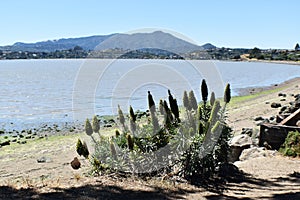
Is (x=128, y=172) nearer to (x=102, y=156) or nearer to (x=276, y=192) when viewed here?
(x=102, y=156)

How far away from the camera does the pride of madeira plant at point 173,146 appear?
24.2ft

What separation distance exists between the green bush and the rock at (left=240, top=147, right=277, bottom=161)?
344 millimetres

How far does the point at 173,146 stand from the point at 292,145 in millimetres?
4245

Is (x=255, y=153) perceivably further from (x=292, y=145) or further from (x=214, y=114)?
(x=214, y=114)

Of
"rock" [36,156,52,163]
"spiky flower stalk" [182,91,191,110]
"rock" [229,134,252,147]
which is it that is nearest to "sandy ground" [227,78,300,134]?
"rock" [229,134,252,147]

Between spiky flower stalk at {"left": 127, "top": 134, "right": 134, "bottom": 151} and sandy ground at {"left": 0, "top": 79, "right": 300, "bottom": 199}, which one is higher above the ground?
spiky flower stalk at {"left": 127, "top": 134, "right": 134, "bottom": 151}

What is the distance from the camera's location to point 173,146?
293 inches

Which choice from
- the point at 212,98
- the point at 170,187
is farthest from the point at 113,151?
the point at 212,98

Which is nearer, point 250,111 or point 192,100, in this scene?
point 192,100

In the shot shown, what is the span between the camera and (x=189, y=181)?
24.1 ft

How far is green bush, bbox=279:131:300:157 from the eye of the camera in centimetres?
989

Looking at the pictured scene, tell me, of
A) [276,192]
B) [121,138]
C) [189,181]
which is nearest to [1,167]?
[121,138]

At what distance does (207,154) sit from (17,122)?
99.3 feet

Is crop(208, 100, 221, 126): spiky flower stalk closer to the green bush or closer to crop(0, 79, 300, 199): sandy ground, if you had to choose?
crop(0, 79, 300, 199): sandy ground
